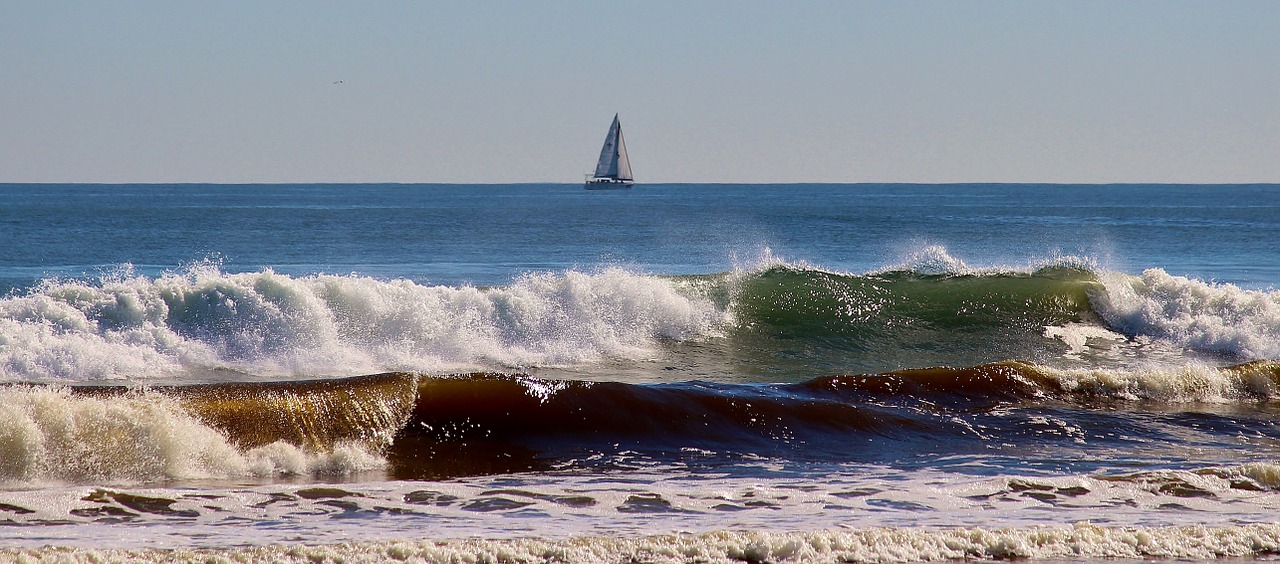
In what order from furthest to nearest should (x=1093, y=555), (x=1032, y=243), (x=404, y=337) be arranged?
1. (x=1032, y=243)
2. (x=404, y=337)
3. (x=1093, y=555)

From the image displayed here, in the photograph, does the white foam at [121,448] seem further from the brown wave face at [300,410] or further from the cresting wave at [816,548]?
the cresting wave at [816,548]

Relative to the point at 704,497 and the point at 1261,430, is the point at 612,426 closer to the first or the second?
the point at 704,497

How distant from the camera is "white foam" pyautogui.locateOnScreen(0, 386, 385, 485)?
8.45 metres

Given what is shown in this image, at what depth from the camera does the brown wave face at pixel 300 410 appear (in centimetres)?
949

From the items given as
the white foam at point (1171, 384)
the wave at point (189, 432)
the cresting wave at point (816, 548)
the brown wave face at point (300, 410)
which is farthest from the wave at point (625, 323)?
the cresting wave at point (816, 548)

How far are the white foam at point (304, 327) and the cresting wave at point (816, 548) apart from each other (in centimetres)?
714

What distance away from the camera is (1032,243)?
5194 cm

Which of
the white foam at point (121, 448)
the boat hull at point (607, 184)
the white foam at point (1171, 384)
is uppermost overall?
the boat hull at point (607, 184)

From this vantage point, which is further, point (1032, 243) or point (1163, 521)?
point (1032, 243)

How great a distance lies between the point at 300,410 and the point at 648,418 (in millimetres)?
3087

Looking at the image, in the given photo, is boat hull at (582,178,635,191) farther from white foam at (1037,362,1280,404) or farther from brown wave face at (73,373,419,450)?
brown wave face at (73,373,419,450)

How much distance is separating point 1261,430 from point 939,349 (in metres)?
5.80

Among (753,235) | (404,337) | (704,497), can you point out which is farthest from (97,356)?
(753,235)
